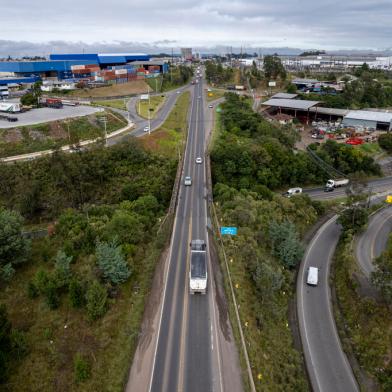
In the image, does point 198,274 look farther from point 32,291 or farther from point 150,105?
point 150,105

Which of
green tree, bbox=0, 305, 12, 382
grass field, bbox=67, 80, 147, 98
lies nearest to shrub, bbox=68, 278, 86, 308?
green tree, bbox=0, 305, 12, 382

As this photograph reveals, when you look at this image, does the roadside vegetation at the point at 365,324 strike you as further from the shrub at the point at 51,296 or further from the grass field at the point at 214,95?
the grass field at the point at 214,95

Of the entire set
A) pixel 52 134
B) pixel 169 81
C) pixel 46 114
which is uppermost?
pixel 169 81

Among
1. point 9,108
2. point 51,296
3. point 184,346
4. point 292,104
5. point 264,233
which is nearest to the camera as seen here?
point 184,346

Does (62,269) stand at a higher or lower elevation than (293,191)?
higher

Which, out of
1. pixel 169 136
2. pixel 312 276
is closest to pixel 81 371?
pixel 312 276

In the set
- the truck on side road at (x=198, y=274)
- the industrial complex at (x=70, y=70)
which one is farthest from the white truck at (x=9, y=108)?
the truck on side road at (x=198, y=274)

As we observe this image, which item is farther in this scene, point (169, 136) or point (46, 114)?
point (46, 114)

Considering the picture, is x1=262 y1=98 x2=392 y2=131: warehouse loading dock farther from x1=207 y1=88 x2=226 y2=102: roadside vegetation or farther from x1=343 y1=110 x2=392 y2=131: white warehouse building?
x1=207 y1=88 x2=226 y2=102: roadside vegetation
